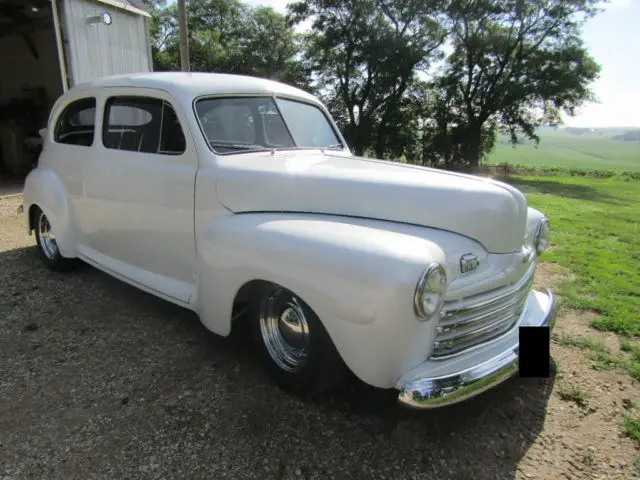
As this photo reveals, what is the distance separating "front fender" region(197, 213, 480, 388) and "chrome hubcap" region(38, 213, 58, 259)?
2829 millimetres

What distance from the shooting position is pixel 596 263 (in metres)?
5.20

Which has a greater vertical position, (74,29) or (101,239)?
(74,29)

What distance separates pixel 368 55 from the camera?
2066 centimetres

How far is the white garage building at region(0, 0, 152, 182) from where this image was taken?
8.35 metres

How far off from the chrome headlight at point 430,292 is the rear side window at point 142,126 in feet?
6.11

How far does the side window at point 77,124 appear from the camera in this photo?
376 cm

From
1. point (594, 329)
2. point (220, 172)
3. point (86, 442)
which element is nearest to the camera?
Result: point (86, 442)

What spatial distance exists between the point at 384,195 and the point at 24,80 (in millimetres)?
13961

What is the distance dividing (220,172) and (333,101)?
66.3 feet

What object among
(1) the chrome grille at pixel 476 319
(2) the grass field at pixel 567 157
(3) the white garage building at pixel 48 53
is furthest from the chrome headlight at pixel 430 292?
(2) the grass field at pixel 567 157

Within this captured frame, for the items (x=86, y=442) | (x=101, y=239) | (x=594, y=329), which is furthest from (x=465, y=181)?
(x=101, y=239)

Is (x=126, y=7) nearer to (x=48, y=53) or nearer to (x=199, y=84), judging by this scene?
(x=48, y=53)

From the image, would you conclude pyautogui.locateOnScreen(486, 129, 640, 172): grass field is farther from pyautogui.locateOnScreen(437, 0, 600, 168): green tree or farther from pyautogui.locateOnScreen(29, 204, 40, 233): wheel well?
pyautogui.locateOnScreen(29, 204, 40, 233): wheel well

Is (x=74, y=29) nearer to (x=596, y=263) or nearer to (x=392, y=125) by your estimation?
(x=596, y=263)
